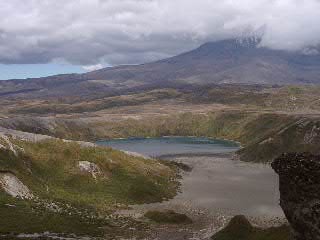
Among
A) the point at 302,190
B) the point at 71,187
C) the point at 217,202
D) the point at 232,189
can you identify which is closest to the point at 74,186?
the point at 71,187

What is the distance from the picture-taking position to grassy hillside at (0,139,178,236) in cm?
7911

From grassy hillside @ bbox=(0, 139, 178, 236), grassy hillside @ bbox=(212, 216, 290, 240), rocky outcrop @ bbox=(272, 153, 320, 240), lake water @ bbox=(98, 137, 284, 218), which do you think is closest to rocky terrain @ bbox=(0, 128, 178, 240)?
grassy hillside @ bbox=(0, 139, 178, 236)

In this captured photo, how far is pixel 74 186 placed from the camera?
356 ft

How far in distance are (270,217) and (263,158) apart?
304 ft

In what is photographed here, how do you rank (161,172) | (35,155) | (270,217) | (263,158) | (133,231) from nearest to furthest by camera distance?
1. (133,231)
2. (270,217)
3. (35,155)
4. (161,172)
5. (263,158)

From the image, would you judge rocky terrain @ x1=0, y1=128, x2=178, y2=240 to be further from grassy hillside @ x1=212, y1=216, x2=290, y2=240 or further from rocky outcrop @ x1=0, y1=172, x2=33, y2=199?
grassy hillside @ x1=212, y1=216, x2=290, y2=240

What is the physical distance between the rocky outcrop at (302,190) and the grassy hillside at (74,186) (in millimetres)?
46827

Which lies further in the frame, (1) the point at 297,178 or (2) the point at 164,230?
(2) the point at 164,230

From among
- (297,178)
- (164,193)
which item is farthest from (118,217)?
(297,178)

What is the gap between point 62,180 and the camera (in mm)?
109438

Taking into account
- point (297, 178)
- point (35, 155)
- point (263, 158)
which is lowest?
point (263, 158)

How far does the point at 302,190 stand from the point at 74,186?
80.7 m

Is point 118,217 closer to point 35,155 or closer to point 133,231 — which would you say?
point 133,231

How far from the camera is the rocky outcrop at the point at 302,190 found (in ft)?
106
